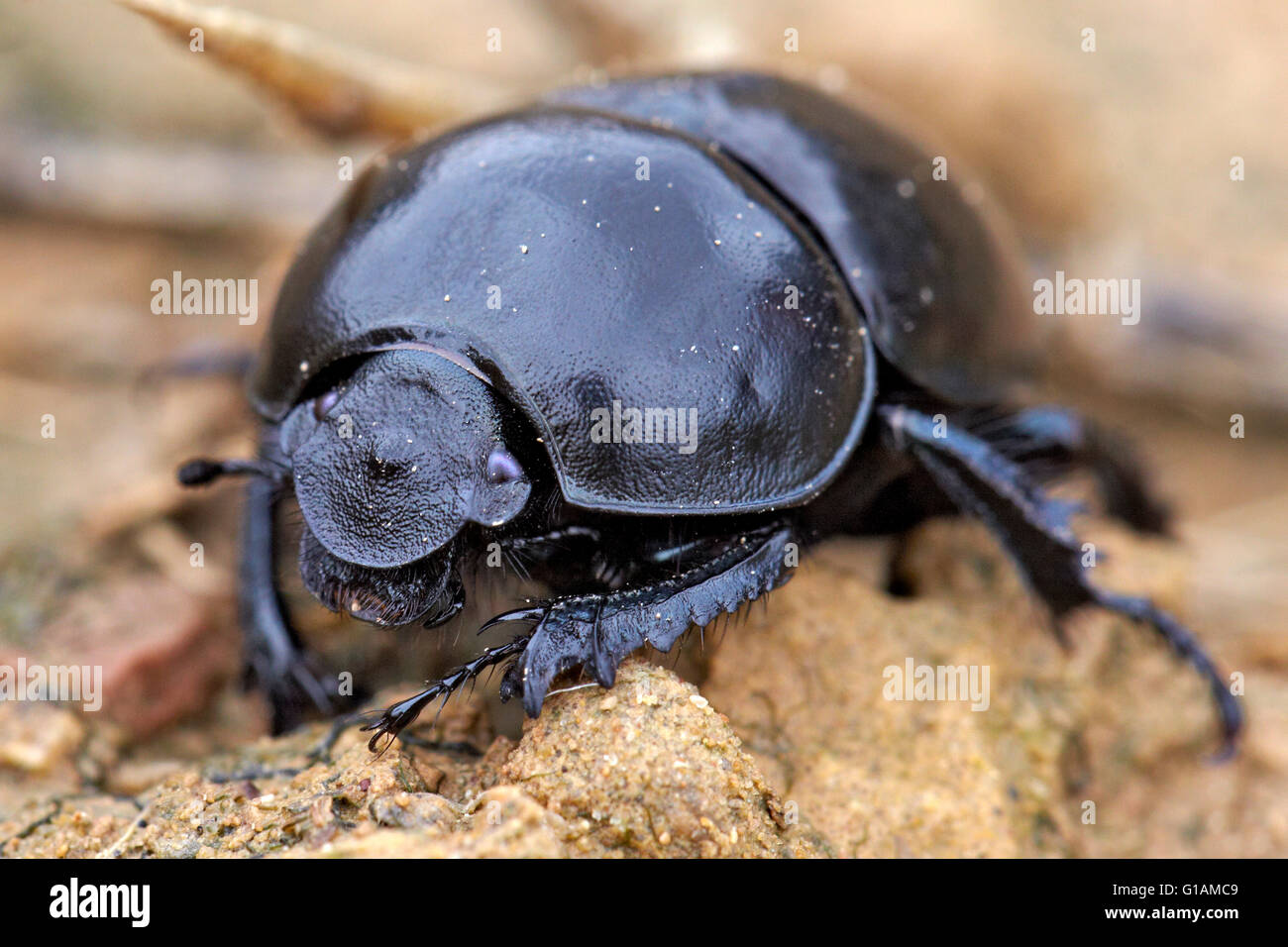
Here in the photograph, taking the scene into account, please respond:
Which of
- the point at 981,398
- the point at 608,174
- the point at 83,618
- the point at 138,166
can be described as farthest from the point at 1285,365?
the point at 138,166

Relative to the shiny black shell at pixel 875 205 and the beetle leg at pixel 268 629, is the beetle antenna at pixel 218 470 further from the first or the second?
the shiny black shell at pixel 875 205

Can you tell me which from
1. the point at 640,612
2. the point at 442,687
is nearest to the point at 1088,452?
the point at 640,612

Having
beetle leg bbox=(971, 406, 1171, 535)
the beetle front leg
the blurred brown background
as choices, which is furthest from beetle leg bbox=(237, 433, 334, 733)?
beetle leg bbox=(971, 406, 1171, 535)

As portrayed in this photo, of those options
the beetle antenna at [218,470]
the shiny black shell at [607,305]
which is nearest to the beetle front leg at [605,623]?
the shiny black shell at [607,305]

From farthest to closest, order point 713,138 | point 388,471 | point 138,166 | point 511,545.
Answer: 1. point 138,166
2. point 713,138
3. point 511,545
4. point 388,471

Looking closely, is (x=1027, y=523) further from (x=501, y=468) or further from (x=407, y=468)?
(x=407, y=468)

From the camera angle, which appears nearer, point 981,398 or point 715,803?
point 715,803
